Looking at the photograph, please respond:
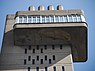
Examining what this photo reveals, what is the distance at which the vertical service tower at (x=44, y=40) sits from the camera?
4000 cm

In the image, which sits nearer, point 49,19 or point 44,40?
point 49,19

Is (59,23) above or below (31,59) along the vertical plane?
above

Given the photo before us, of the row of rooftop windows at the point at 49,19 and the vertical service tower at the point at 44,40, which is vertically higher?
the row of rooftop windows at the point at 49,19

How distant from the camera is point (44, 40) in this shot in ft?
138

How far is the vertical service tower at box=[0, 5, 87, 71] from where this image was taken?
4000 cm

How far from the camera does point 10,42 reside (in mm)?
43062

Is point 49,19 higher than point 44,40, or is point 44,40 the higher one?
point 49,19

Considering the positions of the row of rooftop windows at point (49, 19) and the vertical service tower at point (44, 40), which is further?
the row of rooftop windows at point (49, 19)

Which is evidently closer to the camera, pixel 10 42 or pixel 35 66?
pixel 35 66

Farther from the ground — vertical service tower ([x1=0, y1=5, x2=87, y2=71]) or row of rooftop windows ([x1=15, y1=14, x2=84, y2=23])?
row of rooftop windows ([x1=15, y1=14, x2=84, y2=23])

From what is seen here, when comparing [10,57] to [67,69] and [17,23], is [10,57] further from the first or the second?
[67,69]

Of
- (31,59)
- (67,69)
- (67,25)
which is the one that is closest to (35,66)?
(31,59)

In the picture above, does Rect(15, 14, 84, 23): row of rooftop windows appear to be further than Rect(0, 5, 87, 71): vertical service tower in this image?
Yes

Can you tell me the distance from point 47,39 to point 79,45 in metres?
4.34
